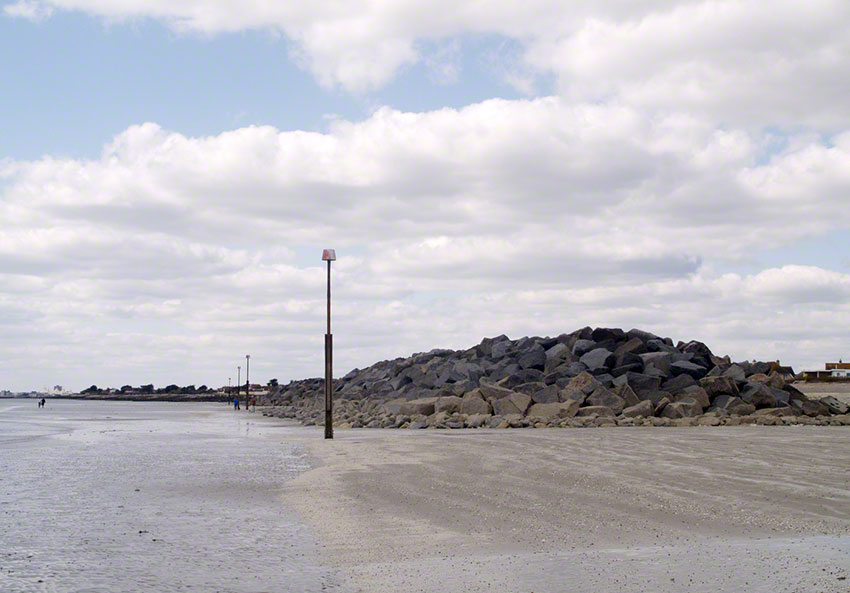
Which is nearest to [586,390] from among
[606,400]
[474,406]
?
[606,400]

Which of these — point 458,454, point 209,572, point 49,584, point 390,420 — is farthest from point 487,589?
point 390,420

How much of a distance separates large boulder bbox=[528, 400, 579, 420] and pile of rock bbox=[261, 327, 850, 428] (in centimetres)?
4

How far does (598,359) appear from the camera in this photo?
124 ft

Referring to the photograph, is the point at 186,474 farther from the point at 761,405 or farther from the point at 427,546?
the point at 761,405

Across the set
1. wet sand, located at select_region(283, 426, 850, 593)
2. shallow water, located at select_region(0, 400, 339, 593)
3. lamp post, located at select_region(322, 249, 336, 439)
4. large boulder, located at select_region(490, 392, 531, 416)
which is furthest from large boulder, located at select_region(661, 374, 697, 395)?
shallow water, located at select_region(0, 400, 339, 593)

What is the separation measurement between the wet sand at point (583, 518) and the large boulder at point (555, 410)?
11.5m

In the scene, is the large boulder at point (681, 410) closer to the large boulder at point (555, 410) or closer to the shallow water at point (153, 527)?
the large boulder at point (555, 410)

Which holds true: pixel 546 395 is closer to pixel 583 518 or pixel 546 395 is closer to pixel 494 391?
pixel 494 391

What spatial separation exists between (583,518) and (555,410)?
21060mm

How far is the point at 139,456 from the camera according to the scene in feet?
66.7

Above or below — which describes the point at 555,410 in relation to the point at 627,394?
below

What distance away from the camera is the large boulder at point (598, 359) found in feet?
122

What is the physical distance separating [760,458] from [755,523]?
772 cm

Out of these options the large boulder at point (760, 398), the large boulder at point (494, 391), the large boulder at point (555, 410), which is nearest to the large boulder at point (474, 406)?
the large boulder at point (494, 391)
